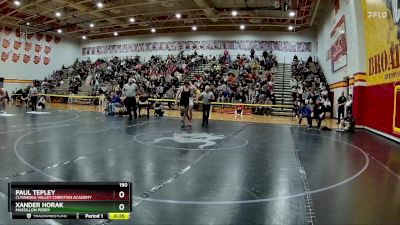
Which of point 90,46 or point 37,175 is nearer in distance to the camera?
point 37,175

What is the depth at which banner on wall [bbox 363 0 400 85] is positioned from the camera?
38.2ft

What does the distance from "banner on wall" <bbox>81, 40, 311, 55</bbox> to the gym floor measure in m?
22.6

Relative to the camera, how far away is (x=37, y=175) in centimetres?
569

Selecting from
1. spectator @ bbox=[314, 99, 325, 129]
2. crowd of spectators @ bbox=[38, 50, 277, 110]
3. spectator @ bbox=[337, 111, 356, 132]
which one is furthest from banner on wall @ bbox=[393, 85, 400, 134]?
crowd of spectators @ bbox=[38, 50, 277, 110]

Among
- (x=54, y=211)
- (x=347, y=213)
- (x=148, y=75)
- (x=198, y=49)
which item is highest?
(x=198, y=49)

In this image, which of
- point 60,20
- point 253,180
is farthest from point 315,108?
point 60,20

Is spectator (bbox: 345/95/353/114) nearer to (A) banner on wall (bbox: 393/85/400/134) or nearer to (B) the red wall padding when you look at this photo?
(B) the red wall padding

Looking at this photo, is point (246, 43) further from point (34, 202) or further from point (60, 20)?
point (34, 202)

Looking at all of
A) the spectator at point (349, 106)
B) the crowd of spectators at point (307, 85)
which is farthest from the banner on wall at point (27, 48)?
the spectator at point (349, 106)

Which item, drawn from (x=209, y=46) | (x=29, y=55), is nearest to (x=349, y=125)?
(x=209, y=46)

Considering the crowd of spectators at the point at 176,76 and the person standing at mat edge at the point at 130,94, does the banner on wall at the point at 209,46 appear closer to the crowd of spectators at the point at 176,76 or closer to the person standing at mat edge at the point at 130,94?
the crowd of spectators at the point at 176,76

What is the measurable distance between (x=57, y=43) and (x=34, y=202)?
128 feet
